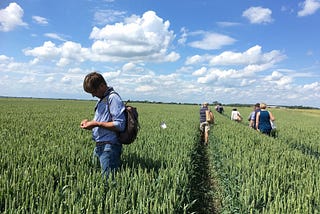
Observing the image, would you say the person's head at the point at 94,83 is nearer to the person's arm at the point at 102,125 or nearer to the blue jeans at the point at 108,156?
the person's arm at the point at 102,125

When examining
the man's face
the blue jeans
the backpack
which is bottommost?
the blue jeans

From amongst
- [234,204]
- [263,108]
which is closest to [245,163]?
[234,204]

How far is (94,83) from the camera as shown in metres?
4.55

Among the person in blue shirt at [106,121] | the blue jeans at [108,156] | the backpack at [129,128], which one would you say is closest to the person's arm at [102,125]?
the person in blue shirt at [106,121]

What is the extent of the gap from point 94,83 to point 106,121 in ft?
1.98

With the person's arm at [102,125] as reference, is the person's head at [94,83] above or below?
above

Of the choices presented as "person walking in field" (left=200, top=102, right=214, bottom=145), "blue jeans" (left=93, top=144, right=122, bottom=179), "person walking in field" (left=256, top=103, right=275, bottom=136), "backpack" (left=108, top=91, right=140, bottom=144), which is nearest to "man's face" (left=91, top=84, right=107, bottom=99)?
"backpack" (left=108, top=91, right=140, bottom=144)

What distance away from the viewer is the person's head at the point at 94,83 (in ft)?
14.8

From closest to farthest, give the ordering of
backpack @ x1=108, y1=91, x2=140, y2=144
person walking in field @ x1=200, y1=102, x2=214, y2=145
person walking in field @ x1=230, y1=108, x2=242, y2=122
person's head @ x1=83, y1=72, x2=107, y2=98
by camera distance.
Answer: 1. person's head @ x1=83, y1=72, x2=107, y2=98
2. backpack @ x1=108, y1=91, x2=140, y2=144
3. person walking in field @ x1=200, y1=102, x2=214, y2=145
4. person walking in field @ x1=230, y1=108, x2=242, y2=122

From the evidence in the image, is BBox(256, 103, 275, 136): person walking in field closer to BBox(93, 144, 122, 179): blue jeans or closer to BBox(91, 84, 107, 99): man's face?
BBox(93, 144, 122, 179): blue jeans

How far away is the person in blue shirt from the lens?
458cm

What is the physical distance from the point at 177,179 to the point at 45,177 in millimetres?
1917

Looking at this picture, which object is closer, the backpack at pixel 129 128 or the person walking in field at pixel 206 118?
the backpack at pixel 129 128

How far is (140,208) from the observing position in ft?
11.1
